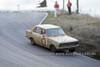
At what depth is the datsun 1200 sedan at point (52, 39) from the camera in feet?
52.0

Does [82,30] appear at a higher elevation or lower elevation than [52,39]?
lower

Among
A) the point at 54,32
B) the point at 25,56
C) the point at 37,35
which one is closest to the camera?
the point at 25,56

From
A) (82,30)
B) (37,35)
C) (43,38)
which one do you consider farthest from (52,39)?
(82,30)

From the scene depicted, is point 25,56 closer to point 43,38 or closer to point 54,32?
point 43,38

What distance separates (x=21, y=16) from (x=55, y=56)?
16.3 m

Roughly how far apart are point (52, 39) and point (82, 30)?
529cm

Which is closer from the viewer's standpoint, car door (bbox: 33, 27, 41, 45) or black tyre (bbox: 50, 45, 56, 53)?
black tyre (bbox: 50, 45, 56, 53)

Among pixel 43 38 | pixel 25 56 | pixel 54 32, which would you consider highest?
pixel 54 32

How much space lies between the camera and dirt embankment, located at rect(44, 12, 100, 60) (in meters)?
17.7

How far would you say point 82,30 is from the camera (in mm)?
20969

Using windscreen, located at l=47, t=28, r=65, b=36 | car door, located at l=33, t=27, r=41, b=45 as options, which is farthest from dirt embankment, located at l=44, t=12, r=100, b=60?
car door, located at l=33, t=27, r=41, b=45

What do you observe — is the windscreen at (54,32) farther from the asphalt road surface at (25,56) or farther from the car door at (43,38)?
the asphalt road surface at (25,56)

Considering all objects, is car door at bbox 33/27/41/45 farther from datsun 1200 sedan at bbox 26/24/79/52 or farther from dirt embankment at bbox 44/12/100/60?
dirt embankment at bbox 44/12/100/60

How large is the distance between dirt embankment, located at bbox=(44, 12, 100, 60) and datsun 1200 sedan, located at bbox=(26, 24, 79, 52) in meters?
1.36
